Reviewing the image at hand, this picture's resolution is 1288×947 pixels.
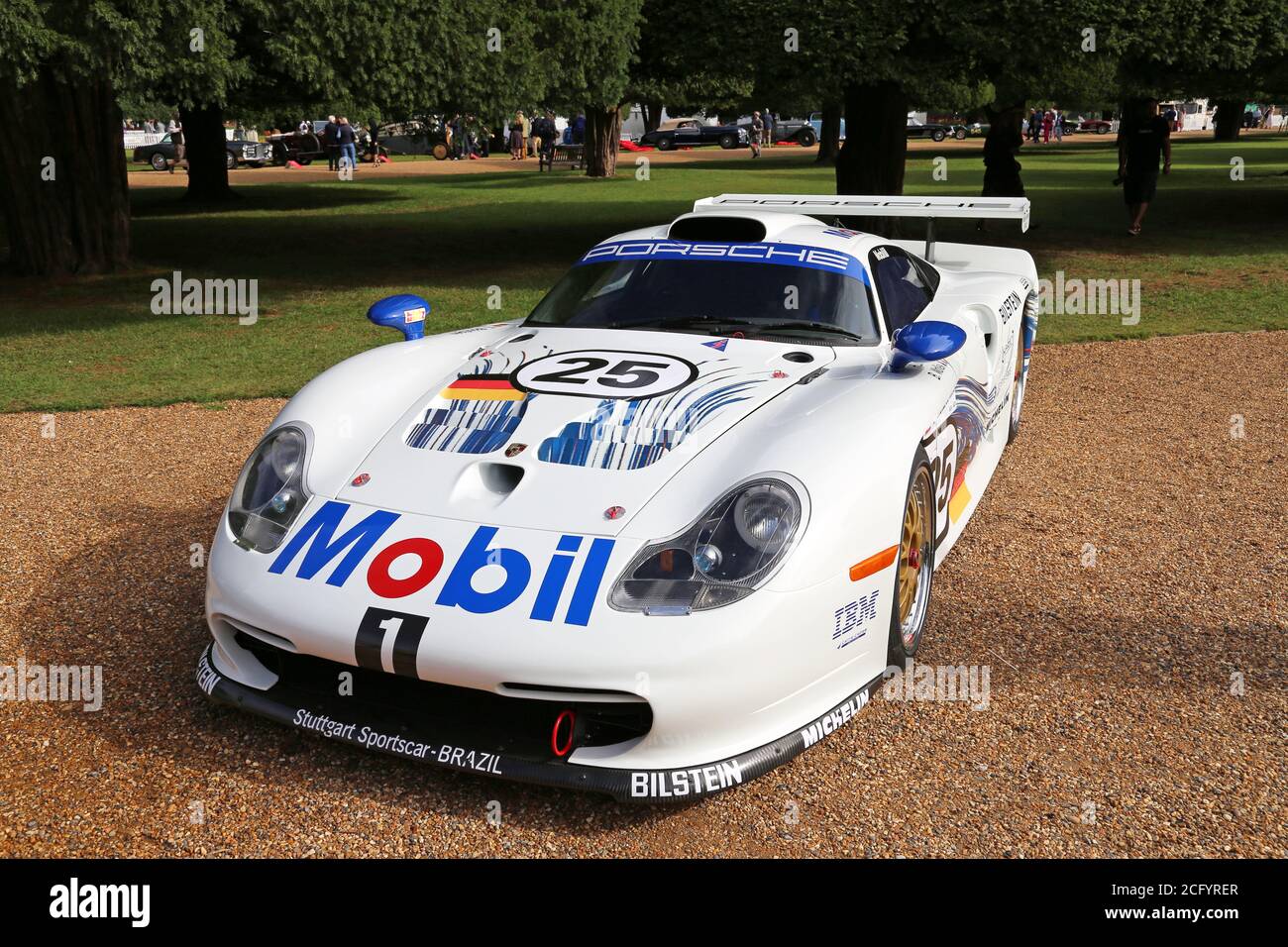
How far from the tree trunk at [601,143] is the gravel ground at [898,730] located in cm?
2532

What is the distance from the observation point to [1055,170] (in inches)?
1193

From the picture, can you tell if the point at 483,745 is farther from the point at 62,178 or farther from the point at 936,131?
the point at 936,131

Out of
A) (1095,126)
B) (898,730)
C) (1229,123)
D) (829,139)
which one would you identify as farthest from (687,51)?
(1095,126)

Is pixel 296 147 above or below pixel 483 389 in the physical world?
above

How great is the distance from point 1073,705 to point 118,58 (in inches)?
335

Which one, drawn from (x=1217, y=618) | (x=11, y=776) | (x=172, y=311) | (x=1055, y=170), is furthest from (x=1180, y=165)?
(x=11, y=776)

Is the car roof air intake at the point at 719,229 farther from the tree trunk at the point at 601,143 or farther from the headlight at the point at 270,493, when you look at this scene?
the tree trunk at the point at 601,143

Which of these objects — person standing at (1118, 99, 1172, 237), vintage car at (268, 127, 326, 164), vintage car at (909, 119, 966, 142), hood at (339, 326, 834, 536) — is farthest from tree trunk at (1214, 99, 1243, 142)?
hood at (339, 326, 834, 536)

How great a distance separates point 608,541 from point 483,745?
0.64 metres

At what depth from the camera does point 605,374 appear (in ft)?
13.5

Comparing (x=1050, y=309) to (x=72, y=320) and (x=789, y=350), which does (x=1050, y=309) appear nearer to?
(x=789, y=350)

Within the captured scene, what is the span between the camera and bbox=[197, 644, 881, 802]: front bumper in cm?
303

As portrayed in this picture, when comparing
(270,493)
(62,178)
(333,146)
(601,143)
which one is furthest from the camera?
(333,146)

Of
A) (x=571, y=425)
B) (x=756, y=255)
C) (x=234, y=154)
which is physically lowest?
(x=571, y=425)
